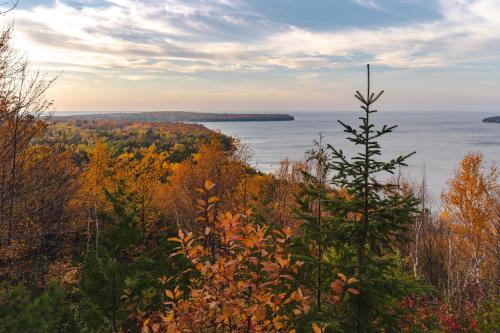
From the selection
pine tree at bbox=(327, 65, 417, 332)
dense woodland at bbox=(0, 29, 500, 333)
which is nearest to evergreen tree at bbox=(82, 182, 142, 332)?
dense woodland at bbox=(0, 29, 500, 333)

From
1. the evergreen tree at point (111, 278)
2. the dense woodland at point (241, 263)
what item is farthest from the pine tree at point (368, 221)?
the evergreen tree at point (111, 278)

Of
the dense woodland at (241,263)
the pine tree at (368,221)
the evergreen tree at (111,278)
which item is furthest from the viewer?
the evergreen tree at (111,278)

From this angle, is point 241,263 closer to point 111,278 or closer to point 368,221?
point 368,221

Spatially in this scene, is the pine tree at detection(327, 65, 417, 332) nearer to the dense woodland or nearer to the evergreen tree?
the dense woodland

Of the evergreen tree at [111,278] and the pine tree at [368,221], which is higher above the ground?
the pine tree at [368,221]

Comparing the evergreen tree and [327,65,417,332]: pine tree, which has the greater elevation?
[327,65,417,332]: pine tree

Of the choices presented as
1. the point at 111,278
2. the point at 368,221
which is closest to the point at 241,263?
the point at 368,221

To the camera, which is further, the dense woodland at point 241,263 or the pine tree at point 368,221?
the pine tree at point 368,221

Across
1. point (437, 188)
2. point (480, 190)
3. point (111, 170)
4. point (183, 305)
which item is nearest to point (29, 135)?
point (111, 170)

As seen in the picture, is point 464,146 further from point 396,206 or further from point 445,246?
point 396,206

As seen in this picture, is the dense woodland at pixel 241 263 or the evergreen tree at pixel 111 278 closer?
the dense woodland at pixel 241 263

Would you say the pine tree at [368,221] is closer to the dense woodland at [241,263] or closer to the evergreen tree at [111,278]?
the dense woodland at [241,263]

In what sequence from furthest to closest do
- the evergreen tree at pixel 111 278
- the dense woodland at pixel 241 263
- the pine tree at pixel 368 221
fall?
the evergreen tree at pixel 111 278 < the pine tree at pixel 368 221 < the dense woodland at pixel 241 263

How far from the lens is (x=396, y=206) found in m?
5.25
